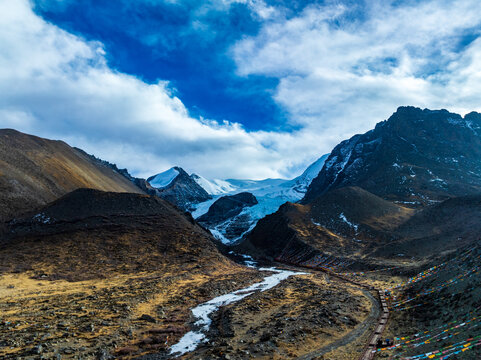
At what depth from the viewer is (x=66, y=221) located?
65125 mm

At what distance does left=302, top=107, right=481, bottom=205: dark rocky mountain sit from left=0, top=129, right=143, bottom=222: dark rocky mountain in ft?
428

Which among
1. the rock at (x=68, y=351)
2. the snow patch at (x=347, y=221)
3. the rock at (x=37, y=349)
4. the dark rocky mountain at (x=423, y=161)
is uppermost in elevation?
the dark rocky mountain at (x=423, y=161)

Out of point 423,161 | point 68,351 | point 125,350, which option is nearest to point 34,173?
point 68,351

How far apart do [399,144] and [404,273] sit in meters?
155

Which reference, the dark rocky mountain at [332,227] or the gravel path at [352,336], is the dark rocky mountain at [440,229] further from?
the gravel path at [352,336]

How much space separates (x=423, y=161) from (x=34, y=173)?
180 meters

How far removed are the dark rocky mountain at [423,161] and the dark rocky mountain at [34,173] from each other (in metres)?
131

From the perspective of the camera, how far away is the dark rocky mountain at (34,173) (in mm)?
74438

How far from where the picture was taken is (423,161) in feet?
534

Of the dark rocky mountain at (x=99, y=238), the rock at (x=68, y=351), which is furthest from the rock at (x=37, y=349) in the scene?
the dark rocky mountain at (x=99, y=238)

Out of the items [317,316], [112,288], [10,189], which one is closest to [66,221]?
[10,189]

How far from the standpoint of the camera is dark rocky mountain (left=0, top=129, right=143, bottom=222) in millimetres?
74438

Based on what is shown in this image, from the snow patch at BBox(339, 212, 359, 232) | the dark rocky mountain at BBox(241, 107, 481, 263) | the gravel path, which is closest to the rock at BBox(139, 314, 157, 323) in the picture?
the gravel path

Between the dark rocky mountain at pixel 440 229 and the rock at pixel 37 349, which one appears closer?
Answer: the rock at pixel 37 349
